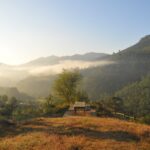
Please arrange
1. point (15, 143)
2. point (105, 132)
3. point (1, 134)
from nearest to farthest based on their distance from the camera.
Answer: point (15, 143)
point (105, 132)
point (1, 134)

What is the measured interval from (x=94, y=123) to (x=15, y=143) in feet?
43.3

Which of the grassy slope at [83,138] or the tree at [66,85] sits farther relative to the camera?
the tree at [66,85]

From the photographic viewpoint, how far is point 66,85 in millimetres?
112312

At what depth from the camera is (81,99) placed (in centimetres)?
11781

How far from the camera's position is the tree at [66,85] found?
111 m

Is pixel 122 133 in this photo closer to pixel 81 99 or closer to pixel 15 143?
pixel 15 143

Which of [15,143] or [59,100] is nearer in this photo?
[15,143]

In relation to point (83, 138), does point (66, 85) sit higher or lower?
higher

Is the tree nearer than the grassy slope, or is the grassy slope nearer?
the grassy slope

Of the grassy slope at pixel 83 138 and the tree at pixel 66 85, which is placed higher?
the tree at pixel 66 85

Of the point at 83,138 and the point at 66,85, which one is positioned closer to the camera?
the point at 83,138

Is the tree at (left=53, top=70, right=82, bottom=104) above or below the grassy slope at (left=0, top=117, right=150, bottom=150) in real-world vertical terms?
above

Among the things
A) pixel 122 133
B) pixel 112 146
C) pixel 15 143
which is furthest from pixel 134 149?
pixel 15 143

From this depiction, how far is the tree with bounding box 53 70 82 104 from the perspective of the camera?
111375mm
